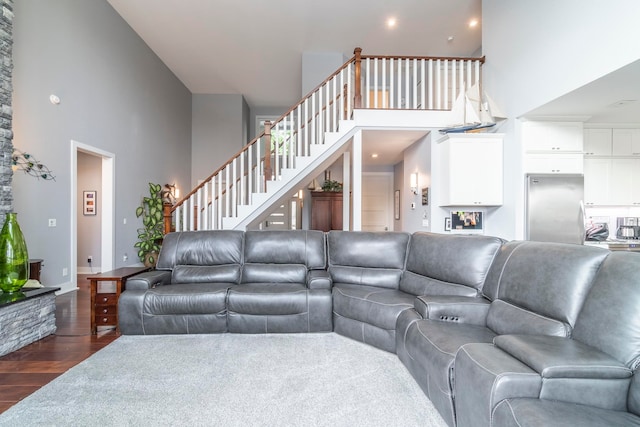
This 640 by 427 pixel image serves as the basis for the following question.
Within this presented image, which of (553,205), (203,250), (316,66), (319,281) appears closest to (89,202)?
(203,250)

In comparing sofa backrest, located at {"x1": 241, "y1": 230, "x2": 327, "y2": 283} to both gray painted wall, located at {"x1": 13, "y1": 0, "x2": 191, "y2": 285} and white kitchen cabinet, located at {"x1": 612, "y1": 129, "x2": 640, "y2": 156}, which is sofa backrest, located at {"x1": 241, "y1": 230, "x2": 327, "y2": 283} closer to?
gray painted wall, located at {"x1": 13, "y1": 0, "x2": 191, "y2": 285}

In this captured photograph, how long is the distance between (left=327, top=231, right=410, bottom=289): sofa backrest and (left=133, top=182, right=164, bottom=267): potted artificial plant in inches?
182

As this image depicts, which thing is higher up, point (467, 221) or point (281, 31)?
point (281, 31)

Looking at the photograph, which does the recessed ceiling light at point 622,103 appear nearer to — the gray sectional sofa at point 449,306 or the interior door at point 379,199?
the gray sectional sofa at point 449,306

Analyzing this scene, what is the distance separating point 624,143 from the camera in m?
4.52

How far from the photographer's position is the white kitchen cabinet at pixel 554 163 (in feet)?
13.8

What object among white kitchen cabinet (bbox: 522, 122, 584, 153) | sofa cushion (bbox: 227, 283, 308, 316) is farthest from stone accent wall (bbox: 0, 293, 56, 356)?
white kitchen cabinet (bbox: 522, 122, 584, 153)

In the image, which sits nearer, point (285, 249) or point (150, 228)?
point (285, 249)

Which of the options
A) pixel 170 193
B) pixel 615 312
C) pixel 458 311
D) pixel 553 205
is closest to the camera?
pixel 615 312

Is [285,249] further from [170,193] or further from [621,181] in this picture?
[170,193]

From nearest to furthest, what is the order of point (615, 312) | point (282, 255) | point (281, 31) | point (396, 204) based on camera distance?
point (615, 312) → point (282, 255) → point (281, 31) → point (396, 204)

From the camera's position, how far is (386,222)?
28.8 feet

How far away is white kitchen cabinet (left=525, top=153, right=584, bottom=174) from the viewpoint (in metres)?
4.20

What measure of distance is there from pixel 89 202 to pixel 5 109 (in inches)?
139
